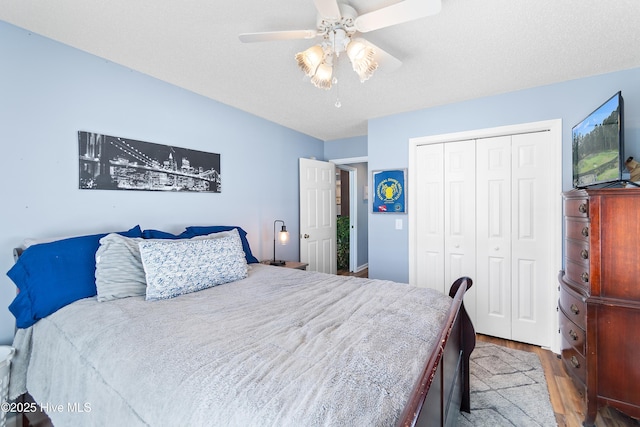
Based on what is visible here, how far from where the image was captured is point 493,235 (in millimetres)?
2879

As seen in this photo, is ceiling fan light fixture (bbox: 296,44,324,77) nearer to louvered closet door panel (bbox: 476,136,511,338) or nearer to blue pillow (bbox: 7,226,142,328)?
blue pillow (bbox: 7,226,142,328)

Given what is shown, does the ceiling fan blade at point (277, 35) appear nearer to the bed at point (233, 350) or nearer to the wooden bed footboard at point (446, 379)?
the bed at point (233, 350)

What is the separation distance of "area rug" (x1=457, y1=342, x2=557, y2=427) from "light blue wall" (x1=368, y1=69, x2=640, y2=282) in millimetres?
1130

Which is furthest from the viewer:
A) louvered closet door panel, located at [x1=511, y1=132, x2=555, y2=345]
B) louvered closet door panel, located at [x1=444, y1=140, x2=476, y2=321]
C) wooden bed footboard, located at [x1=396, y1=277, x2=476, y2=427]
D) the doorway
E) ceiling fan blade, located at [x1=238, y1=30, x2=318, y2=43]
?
the doorway

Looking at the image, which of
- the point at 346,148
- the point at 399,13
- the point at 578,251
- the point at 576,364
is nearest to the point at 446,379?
the point at 576,364

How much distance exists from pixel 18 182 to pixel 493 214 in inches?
151

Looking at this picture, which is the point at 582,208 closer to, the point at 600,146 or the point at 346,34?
the point at 600,146

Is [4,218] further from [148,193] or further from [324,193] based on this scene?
[324,193]

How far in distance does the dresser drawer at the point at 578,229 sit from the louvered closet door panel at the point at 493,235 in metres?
0.73

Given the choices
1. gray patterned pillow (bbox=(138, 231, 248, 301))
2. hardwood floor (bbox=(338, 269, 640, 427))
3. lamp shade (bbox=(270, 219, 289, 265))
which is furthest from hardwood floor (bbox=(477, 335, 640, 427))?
lamp shade (bbox=(270, 219, 289, 265))

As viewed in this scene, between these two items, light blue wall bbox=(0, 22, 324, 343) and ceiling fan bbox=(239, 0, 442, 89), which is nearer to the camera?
ceiling fan bbox=(239, 0, 442, 89)

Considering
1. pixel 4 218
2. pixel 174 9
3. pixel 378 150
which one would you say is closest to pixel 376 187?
pixel 378 150

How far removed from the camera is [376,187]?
3.44 meters

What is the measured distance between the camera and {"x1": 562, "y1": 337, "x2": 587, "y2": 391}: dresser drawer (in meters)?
1.78
